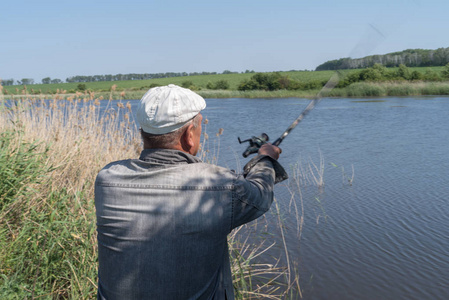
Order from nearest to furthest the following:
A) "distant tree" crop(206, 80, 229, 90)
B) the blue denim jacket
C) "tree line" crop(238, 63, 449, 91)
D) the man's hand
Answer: the blue denim jacket < the man's hand < "tree line" crop(238, 63, 449, 91) < "distant tree" crop(206, 80, 229, 90)

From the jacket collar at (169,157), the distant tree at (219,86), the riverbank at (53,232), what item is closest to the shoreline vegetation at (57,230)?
the riverbank at (53,232)

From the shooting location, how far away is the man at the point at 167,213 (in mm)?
1339

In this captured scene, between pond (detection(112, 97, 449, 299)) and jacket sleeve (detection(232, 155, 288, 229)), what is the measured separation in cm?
336

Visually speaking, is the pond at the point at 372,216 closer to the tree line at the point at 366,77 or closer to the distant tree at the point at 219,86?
the tree line at the point at 366,77

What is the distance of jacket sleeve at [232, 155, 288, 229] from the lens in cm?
138

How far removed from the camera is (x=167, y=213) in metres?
1.33

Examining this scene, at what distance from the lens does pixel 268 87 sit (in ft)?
161

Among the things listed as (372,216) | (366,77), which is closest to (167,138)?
(372,216)

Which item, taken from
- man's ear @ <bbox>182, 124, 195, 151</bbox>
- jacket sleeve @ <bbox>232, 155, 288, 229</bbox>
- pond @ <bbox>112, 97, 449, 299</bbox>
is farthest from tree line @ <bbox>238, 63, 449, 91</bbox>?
man's ear @ <bbox>182, 124, 195, 151</bbox>

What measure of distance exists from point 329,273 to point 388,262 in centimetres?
83

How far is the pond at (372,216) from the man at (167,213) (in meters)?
3.48

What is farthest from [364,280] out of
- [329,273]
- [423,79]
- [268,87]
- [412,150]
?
[268,87]

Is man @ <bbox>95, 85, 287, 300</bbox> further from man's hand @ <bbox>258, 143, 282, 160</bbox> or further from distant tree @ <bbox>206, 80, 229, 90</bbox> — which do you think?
distant tree @ <bbox>206, 80, 229, 90</bbox>

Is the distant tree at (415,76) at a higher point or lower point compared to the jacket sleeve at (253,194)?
higher
